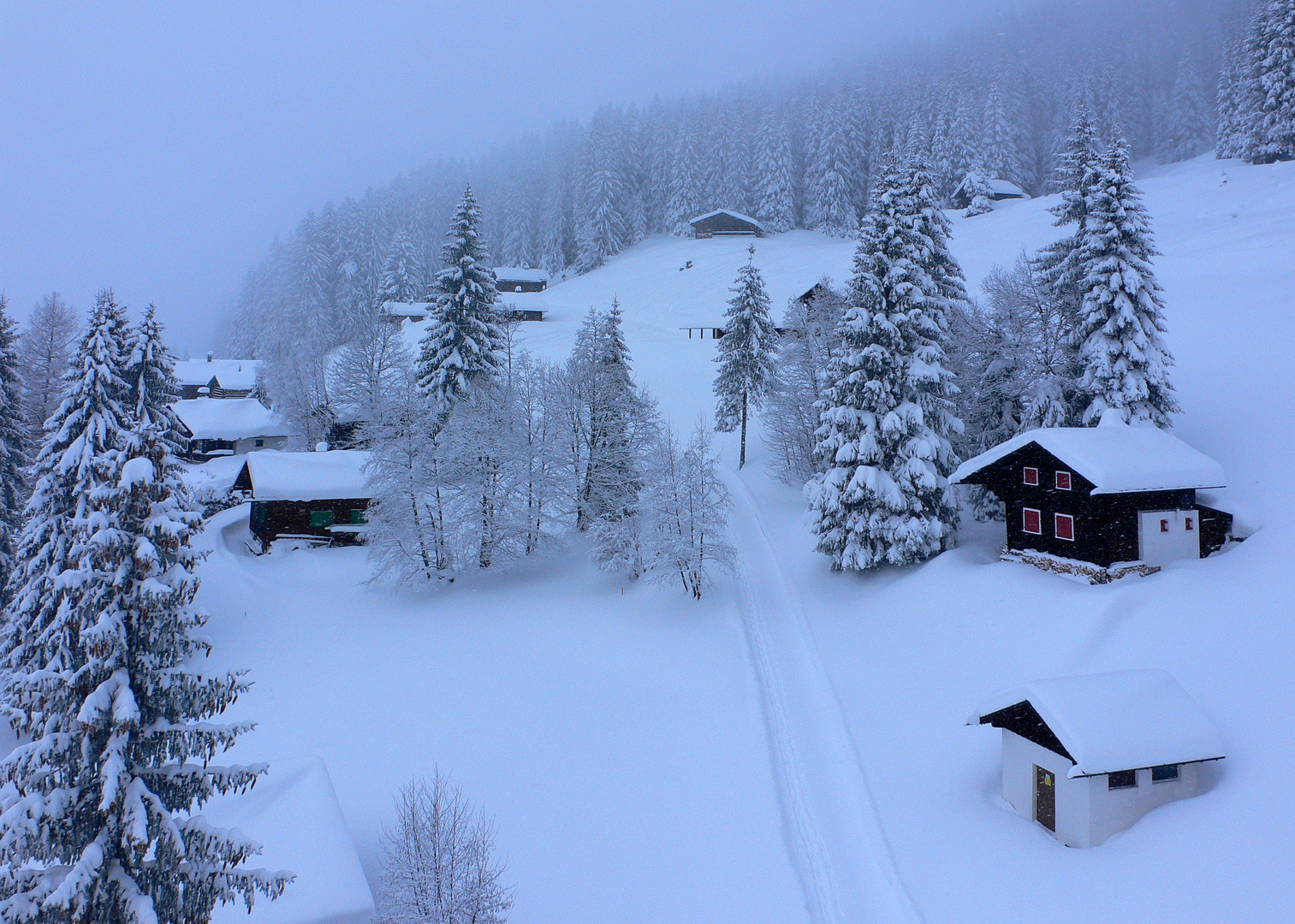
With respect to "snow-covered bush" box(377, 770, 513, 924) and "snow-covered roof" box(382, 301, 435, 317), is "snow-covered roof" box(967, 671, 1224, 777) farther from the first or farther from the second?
"snow-covered roof" box(382, 301, 435, 317)

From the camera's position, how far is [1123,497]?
2206 cm

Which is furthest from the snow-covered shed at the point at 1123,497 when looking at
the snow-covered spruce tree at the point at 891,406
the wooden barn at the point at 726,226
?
the wooden barn at the point at 726,226

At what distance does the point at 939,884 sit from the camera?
45.5ft

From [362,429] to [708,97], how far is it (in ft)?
375

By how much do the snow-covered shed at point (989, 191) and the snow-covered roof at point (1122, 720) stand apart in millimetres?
70205

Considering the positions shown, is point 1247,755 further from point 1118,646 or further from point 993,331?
point 993,331

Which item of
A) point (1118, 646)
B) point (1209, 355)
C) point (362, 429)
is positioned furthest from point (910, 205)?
point (362, 429)

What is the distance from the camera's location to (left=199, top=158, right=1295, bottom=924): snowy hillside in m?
13.6

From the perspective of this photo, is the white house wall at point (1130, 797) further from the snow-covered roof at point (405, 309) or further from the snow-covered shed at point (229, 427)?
the snow-covered roof at point (405, 309)

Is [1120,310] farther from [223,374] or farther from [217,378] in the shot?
[223,374]

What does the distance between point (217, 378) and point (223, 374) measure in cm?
108

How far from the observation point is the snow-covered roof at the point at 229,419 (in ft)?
185

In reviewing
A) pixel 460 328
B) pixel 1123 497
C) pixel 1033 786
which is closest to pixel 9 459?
pixel 460 328

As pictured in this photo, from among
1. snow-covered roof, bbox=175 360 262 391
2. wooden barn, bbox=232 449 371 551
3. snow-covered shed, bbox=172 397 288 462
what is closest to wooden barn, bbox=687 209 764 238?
snow-covered roof, bbox=175 360 262 391
